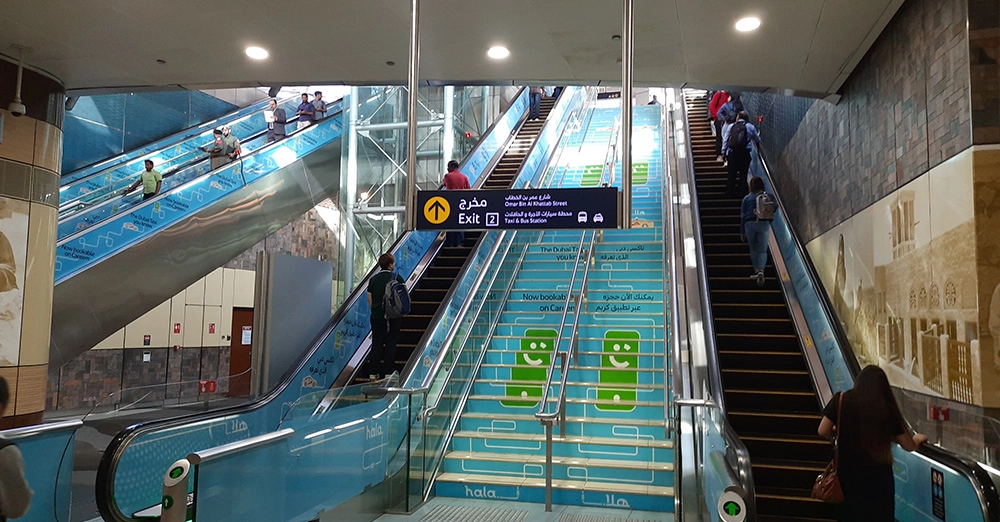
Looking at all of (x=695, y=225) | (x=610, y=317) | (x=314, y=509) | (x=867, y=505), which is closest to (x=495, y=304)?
(x=610, y=317)

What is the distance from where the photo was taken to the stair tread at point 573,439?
684cm

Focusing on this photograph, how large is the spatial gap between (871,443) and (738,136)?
23.7 feet

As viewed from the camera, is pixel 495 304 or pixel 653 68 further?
pixel 495 304

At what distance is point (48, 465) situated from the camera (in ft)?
15.1

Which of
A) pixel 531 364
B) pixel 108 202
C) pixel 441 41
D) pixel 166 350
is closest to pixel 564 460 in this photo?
pixel 531 364

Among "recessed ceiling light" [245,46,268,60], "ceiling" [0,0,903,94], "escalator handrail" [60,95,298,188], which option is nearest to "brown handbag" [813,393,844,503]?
"ceiling" [0,0,903,94]

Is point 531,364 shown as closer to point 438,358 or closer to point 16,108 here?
point 438,358

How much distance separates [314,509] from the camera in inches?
188

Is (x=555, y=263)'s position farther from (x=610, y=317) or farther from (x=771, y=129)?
(x=771, y=129)

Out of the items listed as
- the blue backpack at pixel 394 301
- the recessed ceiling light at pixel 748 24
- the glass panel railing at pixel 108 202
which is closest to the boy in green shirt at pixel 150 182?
the glass panel railing at pixel 108 202

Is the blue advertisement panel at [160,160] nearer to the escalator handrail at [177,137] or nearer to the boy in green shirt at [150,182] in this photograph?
the escalator handrail at [177,137]

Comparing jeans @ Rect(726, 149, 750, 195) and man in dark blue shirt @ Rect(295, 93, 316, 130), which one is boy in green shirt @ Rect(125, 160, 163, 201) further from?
jeans @ Rect(726, 149, 750, 195)

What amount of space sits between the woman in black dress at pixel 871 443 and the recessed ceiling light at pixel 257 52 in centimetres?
557

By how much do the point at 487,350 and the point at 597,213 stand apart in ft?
12.5
